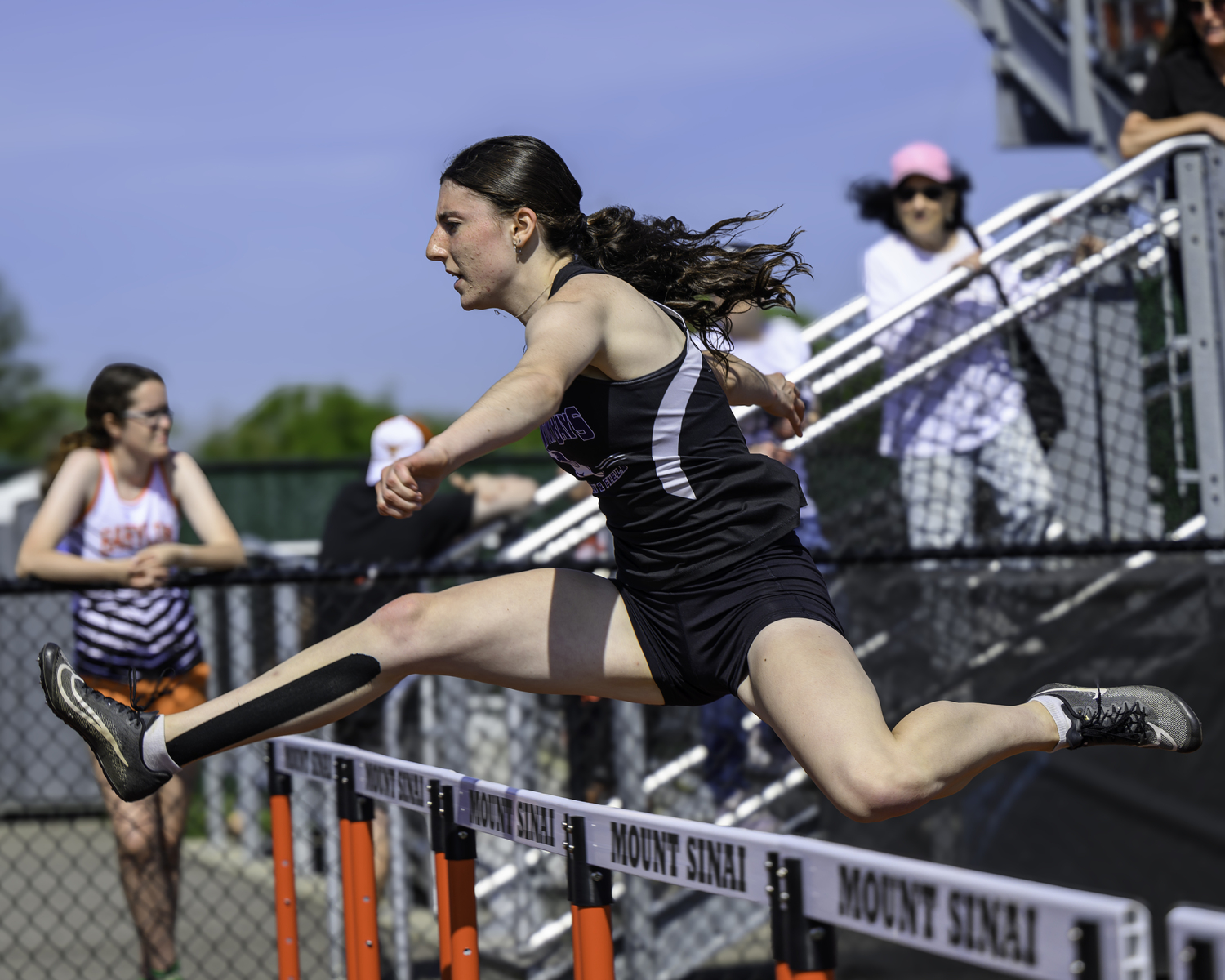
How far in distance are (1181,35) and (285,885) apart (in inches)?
192

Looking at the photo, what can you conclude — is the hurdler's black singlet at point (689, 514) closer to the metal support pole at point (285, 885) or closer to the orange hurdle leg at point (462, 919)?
the orange hurdle leg at point (462, 919)

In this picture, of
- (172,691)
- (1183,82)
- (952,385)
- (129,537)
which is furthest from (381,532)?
(1183,82)

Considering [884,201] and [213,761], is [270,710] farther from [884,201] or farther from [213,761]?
[213,761]

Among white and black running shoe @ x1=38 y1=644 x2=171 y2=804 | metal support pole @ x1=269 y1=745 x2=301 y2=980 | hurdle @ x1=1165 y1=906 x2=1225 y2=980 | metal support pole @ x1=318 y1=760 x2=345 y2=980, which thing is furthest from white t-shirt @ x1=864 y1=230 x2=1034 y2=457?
hurdle @ x1=1165 y1=906 x2=1225 y2=980

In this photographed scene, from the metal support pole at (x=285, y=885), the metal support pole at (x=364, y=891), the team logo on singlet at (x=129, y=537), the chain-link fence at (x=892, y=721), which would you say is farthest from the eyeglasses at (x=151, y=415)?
the metal support pole at (x=364, y=891)

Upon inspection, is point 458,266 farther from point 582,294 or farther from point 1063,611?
point 1063,611

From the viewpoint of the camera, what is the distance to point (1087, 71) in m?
9.03

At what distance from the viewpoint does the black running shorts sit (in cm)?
290

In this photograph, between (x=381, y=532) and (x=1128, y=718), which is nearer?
(x=1128, y=718)

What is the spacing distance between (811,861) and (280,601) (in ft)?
17.9

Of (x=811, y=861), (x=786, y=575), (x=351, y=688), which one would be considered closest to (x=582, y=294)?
(x=786, y=575)

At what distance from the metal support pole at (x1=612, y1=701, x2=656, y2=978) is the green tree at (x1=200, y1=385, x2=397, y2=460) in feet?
109

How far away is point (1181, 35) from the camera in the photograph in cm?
552

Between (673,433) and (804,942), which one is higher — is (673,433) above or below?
above
